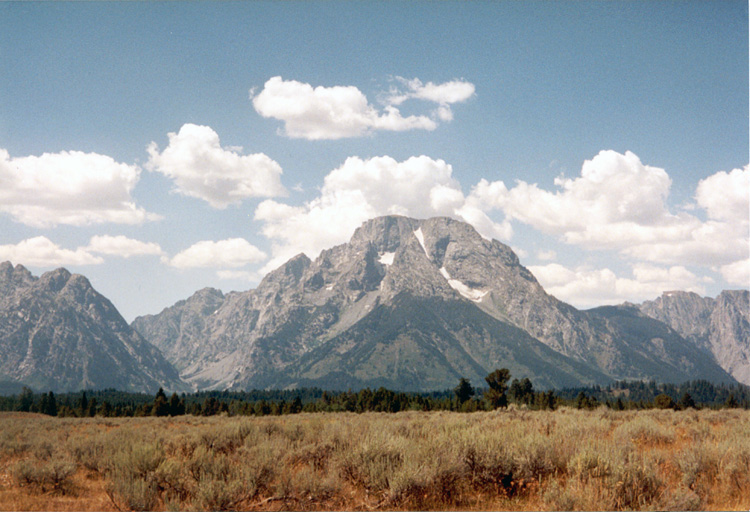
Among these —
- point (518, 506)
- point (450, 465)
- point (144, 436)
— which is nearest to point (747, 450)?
point (518, 506)

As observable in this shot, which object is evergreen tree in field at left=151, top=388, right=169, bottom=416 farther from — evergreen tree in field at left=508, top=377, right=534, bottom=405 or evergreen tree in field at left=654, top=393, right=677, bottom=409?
evergreen tree in field at left=654, top=393, right=677, bottom=409

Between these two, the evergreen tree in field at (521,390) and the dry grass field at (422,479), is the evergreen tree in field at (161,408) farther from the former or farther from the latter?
the dry grass field at (422,479)

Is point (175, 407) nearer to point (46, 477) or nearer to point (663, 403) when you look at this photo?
point (46, 477)

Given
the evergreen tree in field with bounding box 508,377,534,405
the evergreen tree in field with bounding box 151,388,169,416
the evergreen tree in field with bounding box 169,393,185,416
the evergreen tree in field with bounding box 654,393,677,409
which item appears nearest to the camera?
the evergreen tree in field with bounding box 654,393,677,409

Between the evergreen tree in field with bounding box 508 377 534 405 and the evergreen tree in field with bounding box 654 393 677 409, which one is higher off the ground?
the evergreen tree in field with bounding box 654 393 677 409

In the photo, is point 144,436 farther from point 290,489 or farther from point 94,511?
point 290,489

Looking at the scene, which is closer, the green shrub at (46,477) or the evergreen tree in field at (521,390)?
the green shrub at (46,477)

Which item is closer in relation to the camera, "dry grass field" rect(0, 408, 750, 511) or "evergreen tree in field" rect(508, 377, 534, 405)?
"dry grass field" rect(0, 408, 750, 511)

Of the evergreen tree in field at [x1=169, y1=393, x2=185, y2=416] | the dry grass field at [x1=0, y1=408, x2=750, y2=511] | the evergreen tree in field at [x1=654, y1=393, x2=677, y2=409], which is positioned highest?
the dry grass field at [x1=0, y1=408, x2=750, y2=511]

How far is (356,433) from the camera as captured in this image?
16.4 m

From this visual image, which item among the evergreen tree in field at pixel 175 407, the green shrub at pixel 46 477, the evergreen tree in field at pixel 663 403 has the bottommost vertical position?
the evergreen tree in field at pixel 175 407

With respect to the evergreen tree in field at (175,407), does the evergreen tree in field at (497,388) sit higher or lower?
higher

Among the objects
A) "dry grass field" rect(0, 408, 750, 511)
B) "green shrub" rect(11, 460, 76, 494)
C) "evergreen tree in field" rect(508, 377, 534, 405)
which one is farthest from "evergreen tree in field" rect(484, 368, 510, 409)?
"green shrub" rect(11, 460, 76, 494)

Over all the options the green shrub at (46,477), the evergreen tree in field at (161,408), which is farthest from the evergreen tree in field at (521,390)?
the green shrub at (46,477)
